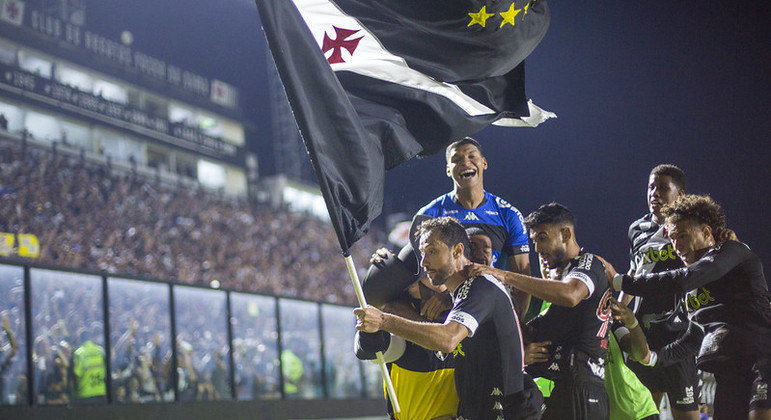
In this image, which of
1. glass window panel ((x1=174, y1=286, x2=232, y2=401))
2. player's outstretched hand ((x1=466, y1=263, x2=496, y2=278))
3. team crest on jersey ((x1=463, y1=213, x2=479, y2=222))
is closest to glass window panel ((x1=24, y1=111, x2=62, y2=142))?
glass window panel ((x1=174, y1=286, x2=232, y2=401))

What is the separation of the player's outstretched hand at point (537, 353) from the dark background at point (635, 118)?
6.19m

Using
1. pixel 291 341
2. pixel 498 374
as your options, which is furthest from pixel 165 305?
pixel 498 374

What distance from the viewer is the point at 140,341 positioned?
13828 millimetres

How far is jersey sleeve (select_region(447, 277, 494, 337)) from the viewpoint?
12.7 ft

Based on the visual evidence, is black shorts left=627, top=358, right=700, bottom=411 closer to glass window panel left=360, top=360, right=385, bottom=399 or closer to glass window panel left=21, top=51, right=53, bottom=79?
glass window panel left=360, top=360, right=385, bottom=399

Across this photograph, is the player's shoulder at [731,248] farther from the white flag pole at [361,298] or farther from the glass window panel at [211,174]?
the glass window panel at [211,174]

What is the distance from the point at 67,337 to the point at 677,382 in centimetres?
959

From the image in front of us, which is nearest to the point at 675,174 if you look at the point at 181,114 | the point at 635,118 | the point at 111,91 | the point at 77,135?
the point at 635,118

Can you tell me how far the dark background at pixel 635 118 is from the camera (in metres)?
10.6

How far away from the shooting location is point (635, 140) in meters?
12.0

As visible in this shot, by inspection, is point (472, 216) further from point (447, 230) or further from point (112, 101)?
point (112, 101)

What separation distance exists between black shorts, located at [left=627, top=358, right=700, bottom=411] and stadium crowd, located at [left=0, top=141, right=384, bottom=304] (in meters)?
17.2

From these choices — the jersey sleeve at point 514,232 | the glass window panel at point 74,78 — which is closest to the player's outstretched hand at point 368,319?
the jersey sleeve at point 514,232

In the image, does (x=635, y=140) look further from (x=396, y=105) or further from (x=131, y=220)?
(x=131, y=220)
